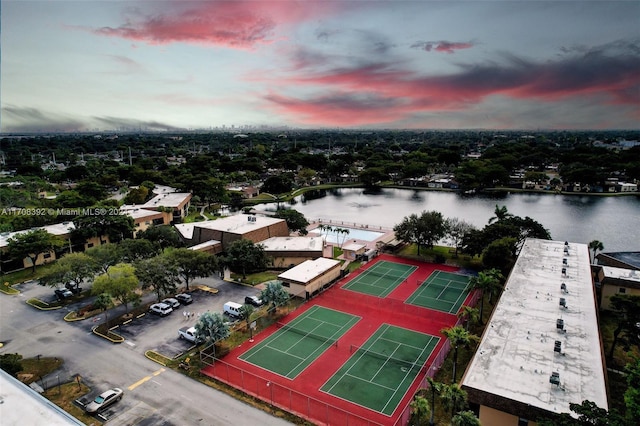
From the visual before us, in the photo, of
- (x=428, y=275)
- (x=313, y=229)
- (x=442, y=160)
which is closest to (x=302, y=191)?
(x=313, y=229)

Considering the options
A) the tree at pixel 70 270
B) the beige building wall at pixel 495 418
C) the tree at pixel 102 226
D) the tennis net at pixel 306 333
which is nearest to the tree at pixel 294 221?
the tree at pixel 102 226

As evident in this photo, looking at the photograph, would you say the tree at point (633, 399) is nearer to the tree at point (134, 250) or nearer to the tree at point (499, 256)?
the tree at point (499, 256)

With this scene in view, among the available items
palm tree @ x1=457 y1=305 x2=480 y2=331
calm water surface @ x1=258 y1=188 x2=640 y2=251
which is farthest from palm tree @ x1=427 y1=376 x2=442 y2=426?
calm water surface @ x1=258 y1=188 x2=640 y2=251

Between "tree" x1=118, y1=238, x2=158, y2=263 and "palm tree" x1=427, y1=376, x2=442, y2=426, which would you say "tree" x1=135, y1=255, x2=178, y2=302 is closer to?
"tree" x1=118, y1=238, x2=158, y2=263

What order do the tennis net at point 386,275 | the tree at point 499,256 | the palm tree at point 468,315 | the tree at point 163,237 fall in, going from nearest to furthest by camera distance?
the palm tree at point 468,315
the tree at point 499,256
the tennis net at point 386,275
the tree at point 163,237

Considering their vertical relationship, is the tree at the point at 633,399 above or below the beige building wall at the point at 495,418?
above

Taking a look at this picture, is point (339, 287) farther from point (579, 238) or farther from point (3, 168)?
point (3, 168)
